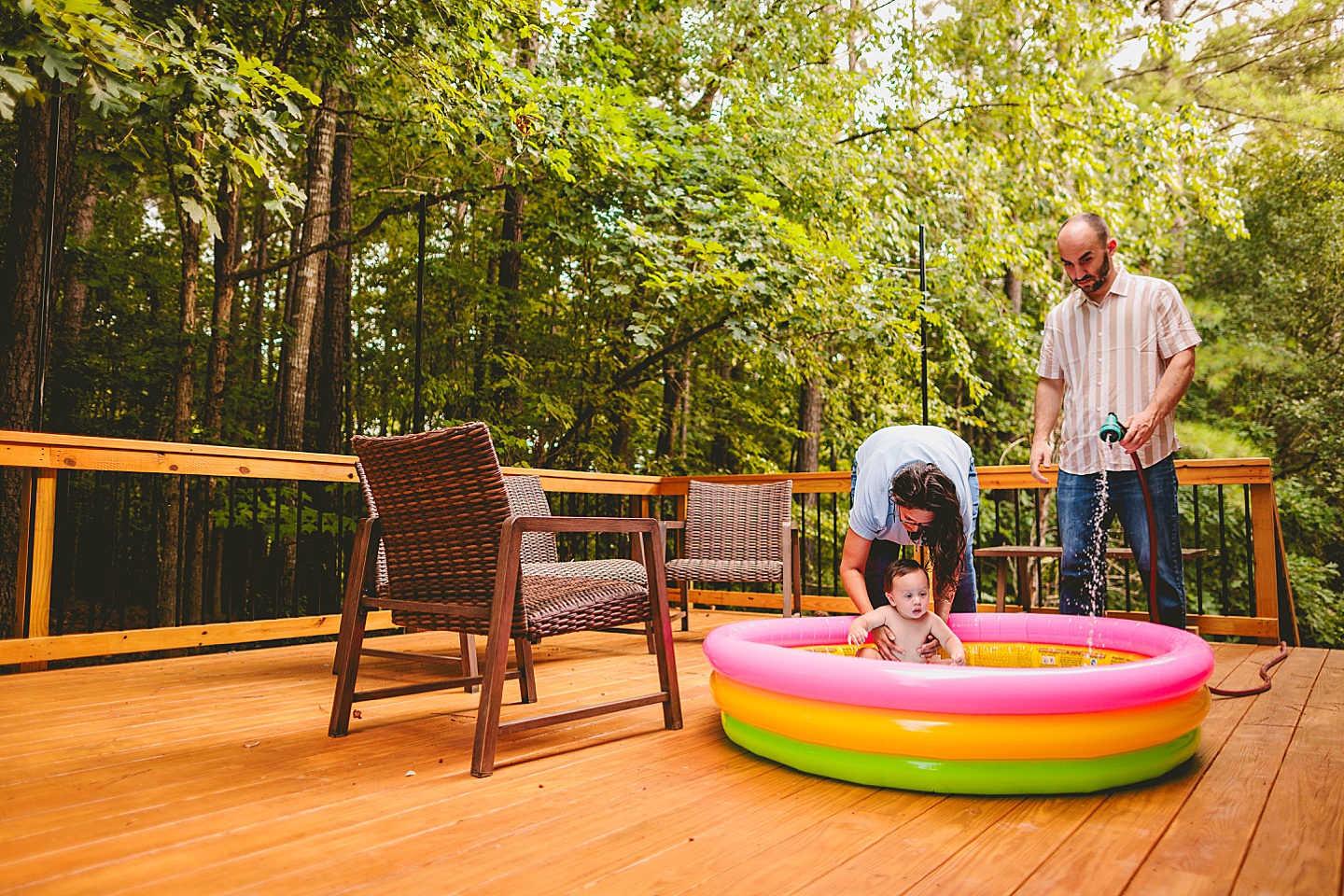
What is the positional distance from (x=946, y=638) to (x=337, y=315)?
6.95m

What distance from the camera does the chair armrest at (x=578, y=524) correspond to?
2.03 m

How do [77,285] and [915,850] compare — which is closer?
[915,850]

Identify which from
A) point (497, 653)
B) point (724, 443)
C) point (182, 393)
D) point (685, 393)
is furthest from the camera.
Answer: point (724, 443)

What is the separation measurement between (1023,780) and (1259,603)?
10.1 ft

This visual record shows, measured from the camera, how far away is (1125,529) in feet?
8.31

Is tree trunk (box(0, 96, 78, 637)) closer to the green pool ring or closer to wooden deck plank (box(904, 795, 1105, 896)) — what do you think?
the green pool ring

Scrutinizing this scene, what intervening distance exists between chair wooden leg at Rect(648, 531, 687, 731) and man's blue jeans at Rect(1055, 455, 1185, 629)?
1268mm

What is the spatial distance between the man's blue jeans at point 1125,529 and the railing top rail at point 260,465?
Answer: 0.47 metres

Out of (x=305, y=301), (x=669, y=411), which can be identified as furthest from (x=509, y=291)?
(x=669, y=411)

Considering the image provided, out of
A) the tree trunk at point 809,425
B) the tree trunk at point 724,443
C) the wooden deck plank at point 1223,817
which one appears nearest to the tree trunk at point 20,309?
the wooden deck plank at point 1223,817

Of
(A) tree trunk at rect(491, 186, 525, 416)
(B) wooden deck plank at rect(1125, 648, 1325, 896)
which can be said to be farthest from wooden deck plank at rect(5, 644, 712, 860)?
(A) tree trunk at rect(491, 186, 525, 416)

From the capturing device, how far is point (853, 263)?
6.38 metres

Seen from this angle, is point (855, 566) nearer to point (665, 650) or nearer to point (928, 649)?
point (928, 649)

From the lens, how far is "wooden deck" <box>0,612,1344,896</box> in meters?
1.32
